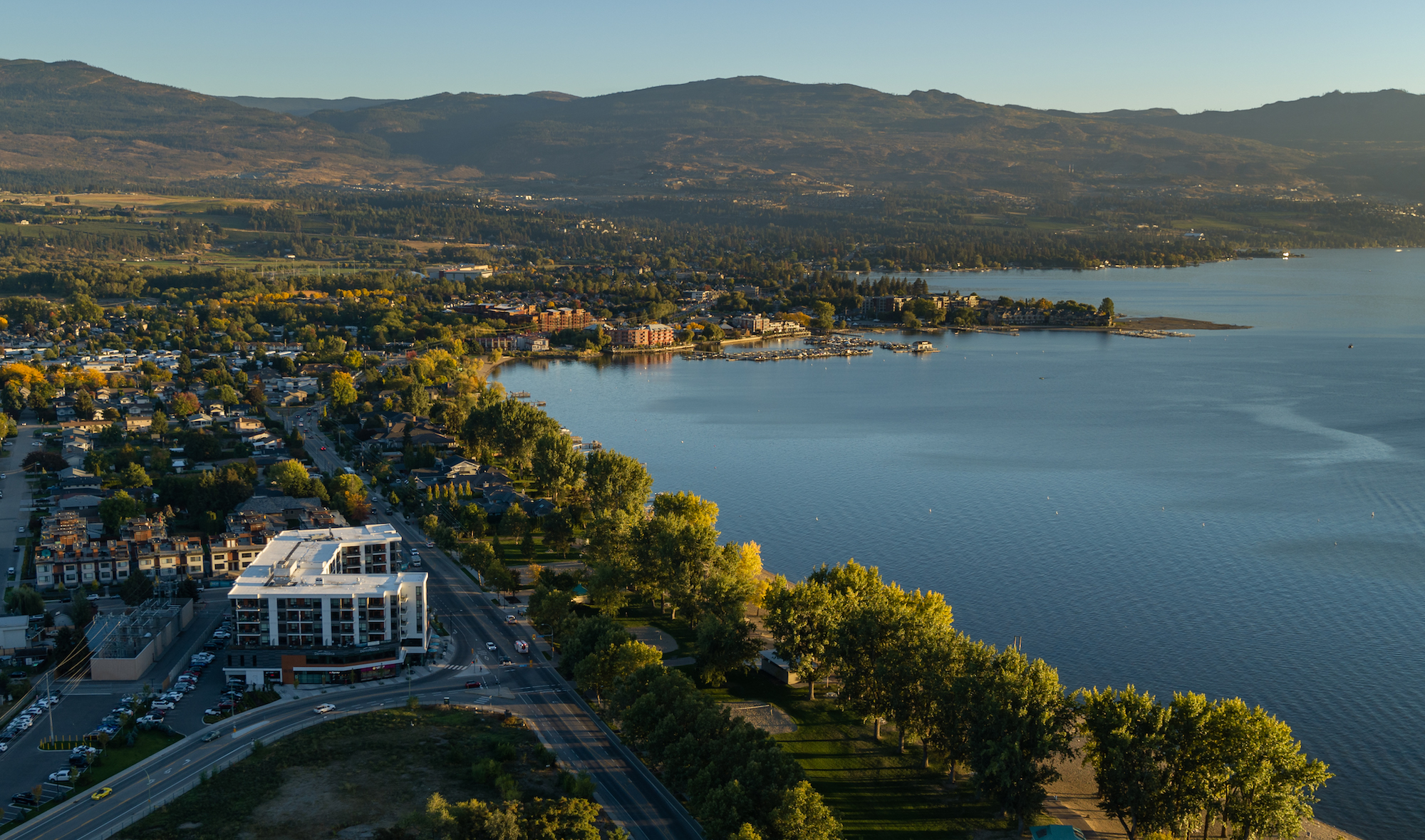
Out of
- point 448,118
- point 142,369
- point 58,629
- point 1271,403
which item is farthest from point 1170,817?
point 448,118

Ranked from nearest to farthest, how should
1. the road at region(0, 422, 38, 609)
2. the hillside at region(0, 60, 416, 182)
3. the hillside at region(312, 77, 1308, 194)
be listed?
the road at region(0, 422, 38, 609)
the hillside at region(0, 60, 416, 182)
the hillside at region(312, 77, 1308, 194)

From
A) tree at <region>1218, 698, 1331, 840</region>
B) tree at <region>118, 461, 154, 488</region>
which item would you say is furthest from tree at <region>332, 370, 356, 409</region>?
tree at <region>1218, 698, 1331, 840</region>

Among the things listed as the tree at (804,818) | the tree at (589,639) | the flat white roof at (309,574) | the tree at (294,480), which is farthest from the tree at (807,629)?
the tree at (294,480)

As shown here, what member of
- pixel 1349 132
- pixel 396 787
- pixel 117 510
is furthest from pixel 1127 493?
pixel 1349 132

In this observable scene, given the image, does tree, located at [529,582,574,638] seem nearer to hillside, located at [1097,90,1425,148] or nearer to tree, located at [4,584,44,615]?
tree, located at [4,584,44,615]

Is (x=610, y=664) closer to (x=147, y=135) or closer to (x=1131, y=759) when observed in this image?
(x=1131, y=759)

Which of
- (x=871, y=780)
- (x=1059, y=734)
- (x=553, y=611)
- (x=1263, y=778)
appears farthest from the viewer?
(x=553, y=611)
